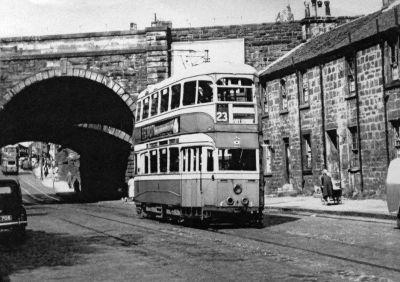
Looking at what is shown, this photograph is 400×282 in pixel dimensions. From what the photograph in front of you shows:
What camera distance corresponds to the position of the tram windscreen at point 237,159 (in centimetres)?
1489

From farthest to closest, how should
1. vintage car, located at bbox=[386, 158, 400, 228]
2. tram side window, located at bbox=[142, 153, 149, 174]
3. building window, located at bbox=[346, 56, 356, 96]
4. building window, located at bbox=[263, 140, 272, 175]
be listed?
building window, located at bbox=[263, 140, 272, 175]
building window, located at bbox=[346, 56, 356, 96]
tram side window, located at bbox=[142, 153, 149, 174]
vintage car, located at bbox=[386, 158, 400, 228]

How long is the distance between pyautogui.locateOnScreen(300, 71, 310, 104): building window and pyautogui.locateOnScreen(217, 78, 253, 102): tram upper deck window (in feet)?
44.2

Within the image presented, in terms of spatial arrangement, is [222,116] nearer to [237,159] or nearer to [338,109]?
[237,159]

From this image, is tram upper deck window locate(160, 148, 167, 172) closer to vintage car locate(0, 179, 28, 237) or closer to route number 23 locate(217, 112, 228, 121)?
route number 23 locate(217, 112, 228, 121)

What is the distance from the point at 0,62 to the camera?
3253 centimetres

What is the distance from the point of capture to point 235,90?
1531 cm

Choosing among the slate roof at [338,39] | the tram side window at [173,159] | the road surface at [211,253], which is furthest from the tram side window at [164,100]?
the slate roof at [338,39]

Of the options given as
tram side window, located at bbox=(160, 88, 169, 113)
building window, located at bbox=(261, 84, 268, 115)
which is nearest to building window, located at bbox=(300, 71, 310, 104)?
building window, located at bbox=(261, 84, 268, 115)

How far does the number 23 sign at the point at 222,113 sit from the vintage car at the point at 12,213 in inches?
216

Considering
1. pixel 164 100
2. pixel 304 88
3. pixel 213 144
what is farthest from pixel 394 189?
pixel 304 88

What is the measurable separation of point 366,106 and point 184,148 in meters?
11.1

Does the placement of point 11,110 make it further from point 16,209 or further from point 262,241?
point 262,241

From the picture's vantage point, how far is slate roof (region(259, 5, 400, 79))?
23.1 meters

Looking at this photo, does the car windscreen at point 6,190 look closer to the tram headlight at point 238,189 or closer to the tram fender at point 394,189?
the tram headlight at point 238,189
